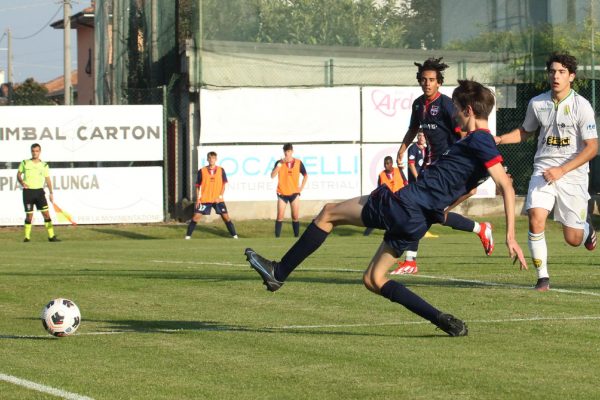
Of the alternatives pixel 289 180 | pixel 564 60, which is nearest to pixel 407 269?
pixel 564 60

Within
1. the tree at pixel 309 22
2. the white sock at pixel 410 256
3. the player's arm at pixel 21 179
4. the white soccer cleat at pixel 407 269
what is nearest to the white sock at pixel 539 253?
the white soccer cleat at pixel 407 269

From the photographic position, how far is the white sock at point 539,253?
1179 cm

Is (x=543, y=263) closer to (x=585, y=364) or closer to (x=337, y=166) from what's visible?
(x=585, y=364)

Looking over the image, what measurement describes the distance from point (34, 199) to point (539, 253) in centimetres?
1803

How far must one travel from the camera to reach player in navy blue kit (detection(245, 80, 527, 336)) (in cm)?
826

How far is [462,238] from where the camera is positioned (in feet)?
85.8

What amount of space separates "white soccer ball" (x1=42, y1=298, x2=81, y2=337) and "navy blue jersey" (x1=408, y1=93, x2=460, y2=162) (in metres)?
5.21

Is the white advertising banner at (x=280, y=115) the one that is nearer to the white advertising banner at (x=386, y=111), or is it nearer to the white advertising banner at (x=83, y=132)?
the white advertising banner at (x=386, y=111)

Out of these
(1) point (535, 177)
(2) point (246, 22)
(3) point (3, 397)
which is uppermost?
(2) point (246, 22)

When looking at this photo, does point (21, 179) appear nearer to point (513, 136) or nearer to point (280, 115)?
point (280, 115)

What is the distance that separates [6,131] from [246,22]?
7.74m

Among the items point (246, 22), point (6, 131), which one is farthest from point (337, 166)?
point (6, 131)

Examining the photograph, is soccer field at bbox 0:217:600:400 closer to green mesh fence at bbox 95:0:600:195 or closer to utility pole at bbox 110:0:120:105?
green mesh fence at bbox 95:0:600:195

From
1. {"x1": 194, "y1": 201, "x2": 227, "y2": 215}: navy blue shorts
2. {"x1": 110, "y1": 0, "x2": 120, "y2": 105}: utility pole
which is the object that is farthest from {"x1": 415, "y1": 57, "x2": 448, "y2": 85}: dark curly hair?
{"x1": 110, "y1": 0, "x2": 120, "y2": 105}: utility pole
